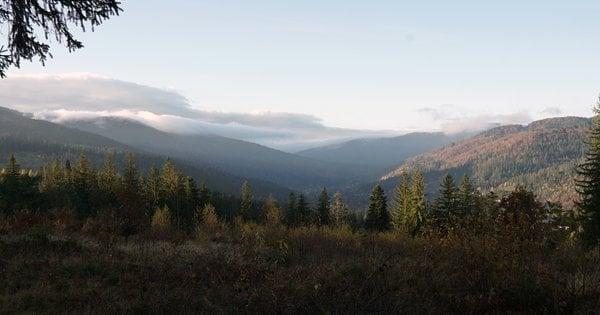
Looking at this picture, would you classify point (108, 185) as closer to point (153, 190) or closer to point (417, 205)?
point (153, 190)

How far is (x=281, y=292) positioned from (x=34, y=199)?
5199 cm

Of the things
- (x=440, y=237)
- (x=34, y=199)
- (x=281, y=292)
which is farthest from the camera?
(x=34, y=199)

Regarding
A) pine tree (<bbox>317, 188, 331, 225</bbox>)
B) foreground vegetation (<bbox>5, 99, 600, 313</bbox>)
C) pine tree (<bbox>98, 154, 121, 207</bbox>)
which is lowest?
pine tree (<bbox>317, 188, 331, 225</bbox>)

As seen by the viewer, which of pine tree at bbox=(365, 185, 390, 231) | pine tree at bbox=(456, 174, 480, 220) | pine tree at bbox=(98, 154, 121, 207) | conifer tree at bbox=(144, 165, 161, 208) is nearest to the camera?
pine tree at bbox=(456, 174, 480, 220)

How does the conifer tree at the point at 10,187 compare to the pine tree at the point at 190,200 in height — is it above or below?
above

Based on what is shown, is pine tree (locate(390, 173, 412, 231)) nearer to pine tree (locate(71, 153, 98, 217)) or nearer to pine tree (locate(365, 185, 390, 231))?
pine tree (locate(365, 185, 390, 231))

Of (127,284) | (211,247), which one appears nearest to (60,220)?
(211,247)

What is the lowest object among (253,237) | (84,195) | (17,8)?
(84,195)

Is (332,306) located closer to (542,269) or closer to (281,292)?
(281,292)

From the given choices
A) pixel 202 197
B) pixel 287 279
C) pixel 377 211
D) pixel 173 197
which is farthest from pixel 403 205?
pixel 287 279

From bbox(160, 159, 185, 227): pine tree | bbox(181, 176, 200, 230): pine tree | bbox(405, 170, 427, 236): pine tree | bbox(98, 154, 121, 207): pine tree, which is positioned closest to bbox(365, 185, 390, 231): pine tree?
bbox(405, 170, 427, 236): pine tree

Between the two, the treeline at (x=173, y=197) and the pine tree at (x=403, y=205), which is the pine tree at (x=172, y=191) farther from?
the pine tree at (x=403, y=205)

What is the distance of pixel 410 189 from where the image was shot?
2274 inches

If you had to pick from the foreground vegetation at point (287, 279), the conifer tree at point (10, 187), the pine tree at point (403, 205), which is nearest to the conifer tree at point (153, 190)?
the conifer tree at point (10, 187)
